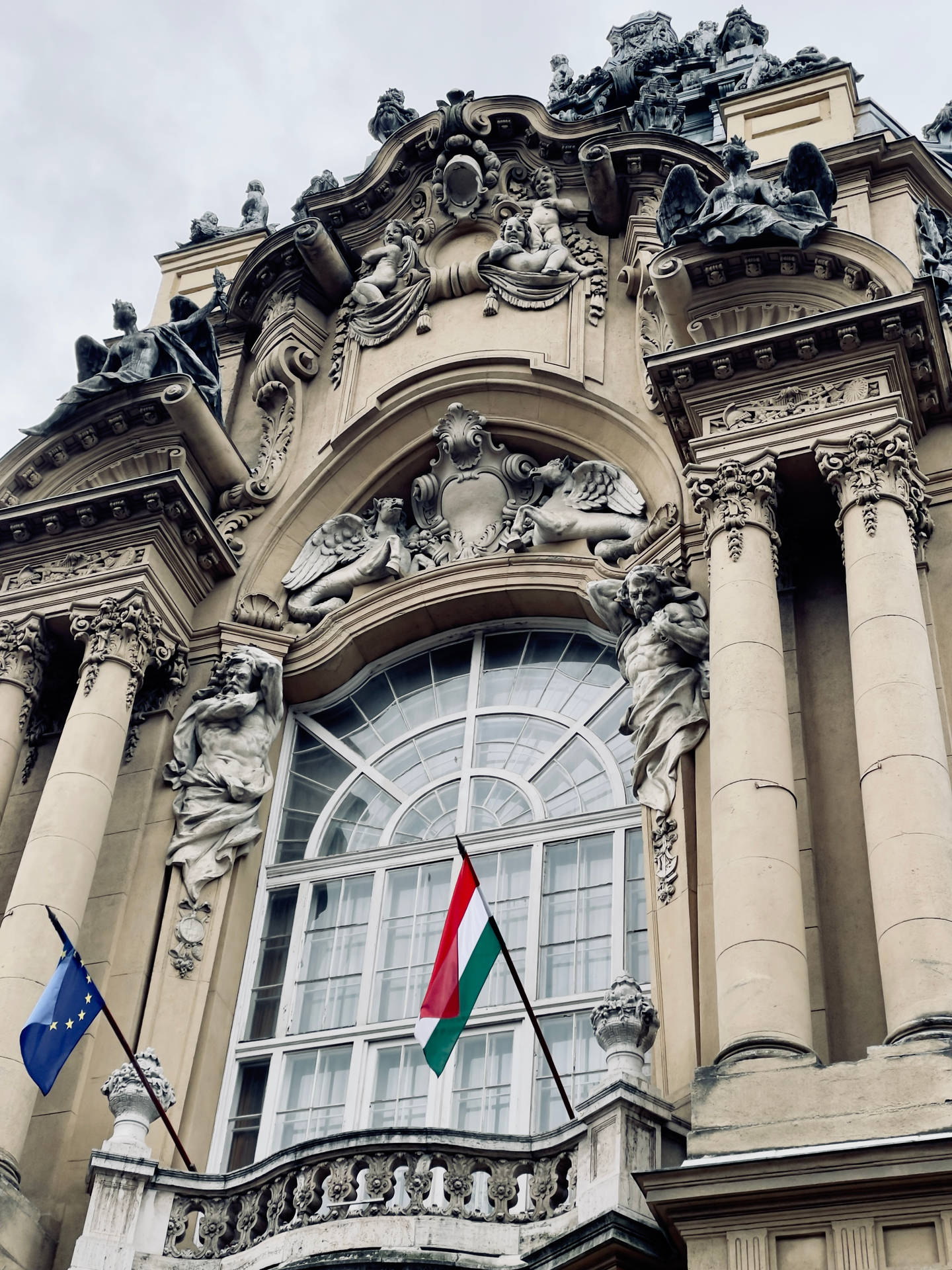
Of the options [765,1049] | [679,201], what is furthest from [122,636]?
[765,1049]

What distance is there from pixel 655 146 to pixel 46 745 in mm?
8383

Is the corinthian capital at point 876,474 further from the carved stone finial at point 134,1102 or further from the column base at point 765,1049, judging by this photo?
the carved stone finial at point 134,1102

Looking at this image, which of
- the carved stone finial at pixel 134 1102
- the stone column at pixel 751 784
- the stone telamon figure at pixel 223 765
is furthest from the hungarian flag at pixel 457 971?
the stone telamon figure at pixel 223 765

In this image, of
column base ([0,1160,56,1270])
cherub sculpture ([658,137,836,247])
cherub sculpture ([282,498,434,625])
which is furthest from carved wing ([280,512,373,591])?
column base ([0,1160,56,1270])

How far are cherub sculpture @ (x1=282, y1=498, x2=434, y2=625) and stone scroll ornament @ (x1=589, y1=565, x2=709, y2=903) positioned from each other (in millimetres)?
3097

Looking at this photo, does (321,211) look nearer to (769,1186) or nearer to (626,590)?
(626,590)

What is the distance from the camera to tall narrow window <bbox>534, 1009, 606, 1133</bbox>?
13289 millimetres

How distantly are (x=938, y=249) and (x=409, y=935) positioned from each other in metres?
→ 8.00

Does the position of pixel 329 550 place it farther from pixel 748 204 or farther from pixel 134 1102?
pixel 134 1102

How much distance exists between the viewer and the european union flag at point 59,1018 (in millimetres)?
12320

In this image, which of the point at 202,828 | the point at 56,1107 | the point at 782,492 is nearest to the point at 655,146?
the point at 782,492

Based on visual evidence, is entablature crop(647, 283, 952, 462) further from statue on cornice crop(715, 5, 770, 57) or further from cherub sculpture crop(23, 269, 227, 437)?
statue on cornice crop(715, 5, 770, 57)

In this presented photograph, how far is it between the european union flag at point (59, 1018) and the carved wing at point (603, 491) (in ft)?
21.3

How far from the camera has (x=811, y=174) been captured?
1594 cm
